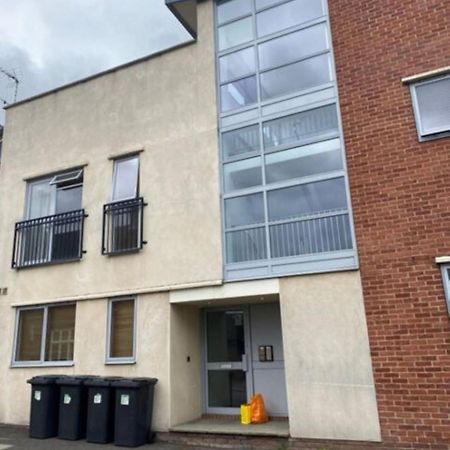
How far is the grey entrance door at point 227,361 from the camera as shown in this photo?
824cm

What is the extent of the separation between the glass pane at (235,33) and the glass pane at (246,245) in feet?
12.3

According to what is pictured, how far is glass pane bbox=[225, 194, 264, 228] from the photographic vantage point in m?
7.75

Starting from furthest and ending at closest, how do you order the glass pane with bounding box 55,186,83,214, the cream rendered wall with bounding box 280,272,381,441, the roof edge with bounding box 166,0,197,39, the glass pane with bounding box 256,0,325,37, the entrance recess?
the glass pane with bounding box 55,186,83,214
the roof edge with bounding box 166,0,197,39
the glass pane with bounding box 256,0,325,37
the entrance recess
the cream rendered wall with bounding box 280,272,381,441

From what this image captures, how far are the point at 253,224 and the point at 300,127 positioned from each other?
6.03ft

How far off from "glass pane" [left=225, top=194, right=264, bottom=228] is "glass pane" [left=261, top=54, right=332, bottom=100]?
74.9 inches

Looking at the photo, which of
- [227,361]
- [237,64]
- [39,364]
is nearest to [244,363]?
[227,361]

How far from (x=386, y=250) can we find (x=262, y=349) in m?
2.96

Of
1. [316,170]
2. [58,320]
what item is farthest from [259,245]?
[58,320]

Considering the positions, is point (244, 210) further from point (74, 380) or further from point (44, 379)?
point (44, 379)

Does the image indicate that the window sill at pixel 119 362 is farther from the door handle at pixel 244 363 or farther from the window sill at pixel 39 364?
the door handle at pixel 244 363

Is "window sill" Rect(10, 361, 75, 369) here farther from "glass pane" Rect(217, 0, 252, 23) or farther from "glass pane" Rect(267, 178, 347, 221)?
"glass pane" Rect(217, 0, 252, 23)

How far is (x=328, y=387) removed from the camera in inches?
253

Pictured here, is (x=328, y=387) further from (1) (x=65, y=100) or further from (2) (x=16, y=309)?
(1) (x=65, y=100)

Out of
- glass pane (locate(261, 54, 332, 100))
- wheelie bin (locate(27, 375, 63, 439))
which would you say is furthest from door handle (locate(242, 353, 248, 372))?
glass pane (locate(261, 54, 332, 100))
